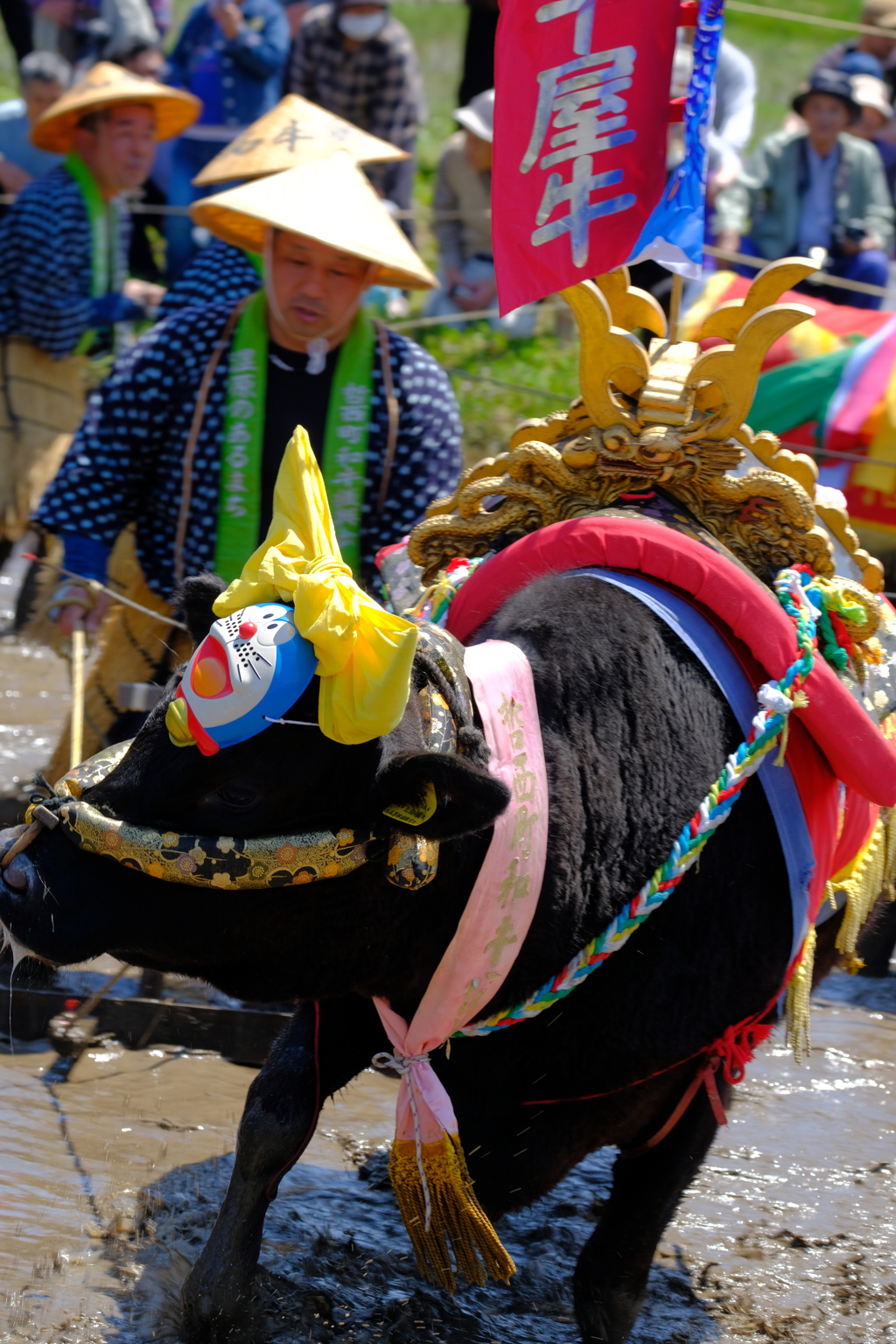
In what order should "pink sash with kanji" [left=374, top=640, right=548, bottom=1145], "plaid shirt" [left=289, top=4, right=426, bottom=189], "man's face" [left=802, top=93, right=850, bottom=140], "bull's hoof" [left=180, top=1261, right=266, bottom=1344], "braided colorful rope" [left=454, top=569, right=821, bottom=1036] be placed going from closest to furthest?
"pink sash with kanji" [left=374, top=640, right=548, bottom=1145] < "braided colorful rope" [left=454, top=569, right=821, bottom=1036] < "bull's hoof" [left=180, top=1261, right=266, bottom=1344] < "man's face" [left=802, top=93, right=850, bottom=140] < "plaid shirt" [left=289, top=4, right=426, bottom=189]

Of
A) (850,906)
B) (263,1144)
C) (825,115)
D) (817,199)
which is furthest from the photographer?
(817,199)

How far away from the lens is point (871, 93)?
7641 mm

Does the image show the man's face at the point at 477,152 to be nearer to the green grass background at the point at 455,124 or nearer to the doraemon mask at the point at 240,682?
the green grass background at the point at 455,124

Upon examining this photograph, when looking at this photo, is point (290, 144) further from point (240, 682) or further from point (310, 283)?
point (240, 682)

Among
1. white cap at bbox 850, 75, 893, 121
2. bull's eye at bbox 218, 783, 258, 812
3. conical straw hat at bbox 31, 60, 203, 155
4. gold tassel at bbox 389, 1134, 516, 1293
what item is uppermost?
white cap at bbox 850, 75, 893, 121

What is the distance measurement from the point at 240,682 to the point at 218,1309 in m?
1.14

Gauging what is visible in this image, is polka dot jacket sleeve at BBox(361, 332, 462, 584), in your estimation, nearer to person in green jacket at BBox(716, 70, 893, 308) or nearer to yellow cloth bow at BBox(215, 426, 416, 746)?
yellow cloth bow at BBox(215, 426, 416, 746)

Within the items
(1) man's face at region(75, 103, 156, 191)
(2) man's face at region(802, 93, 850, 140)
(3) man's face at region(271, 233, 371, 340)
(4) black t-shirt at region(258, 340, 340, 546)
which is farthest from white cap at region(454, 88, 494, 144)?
(4) black t-shirt at region(258, 340, 340, 546)

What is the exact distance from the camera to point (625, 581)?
2.79 meters

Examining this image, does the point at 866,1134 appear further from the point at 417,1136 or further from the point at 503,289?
the point at 503,289

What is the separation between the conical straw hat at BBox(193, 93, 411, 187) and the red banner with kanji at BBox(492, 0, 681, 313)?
54.3 inches

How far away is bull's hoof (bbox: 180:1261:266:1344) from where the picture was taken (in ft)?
8.57

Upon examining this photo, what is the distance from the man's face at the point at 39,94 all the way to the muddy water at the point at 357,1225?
15.7 ft

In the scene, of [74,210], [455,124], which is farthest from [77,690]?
[455,124]
